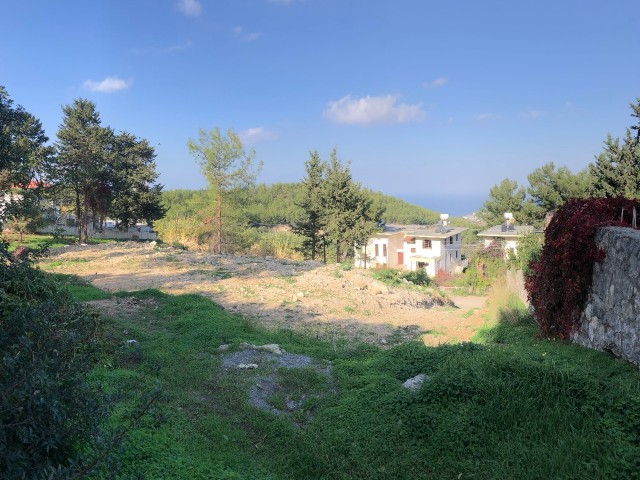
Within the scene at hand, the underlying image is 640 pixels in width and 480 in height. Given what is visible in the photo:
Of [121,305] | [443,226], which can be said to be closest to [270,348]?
[121,305]

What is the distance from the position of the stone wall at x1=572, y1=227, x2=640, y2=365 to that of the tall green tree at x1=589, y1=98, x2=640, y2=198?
16.9 m

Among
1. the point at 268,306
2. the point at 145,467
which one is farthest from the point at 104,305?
the point at 145,467

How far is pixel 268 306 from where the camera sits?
13.0 metres

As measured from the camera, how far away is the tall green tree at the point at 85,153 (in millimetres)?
28953

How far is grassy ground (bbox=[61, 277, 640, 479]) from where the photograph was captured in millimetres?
3787

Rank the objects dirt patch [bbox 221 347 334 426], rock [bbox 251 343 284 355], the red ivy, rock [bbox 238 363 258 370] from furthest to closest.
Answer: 1. rock [bbox 251 343 284 355]
2. rock [bbox 238 363 258 370]
3. the red ivy
4. dirt patch [bbox 221 347 334 426]

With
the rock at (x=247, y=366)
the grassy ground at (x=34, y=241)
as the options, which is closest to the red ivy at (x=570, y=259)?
the rock at (x=247, y=366)

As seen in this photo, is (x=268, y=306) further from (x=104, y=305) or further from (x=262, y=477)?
(x=262, y=477)

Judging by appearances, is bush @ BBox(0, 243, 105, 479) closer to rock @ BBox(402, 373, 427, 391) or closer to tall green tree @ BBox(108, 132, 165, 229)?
rock @ BBox(402, 373, 427, 391)

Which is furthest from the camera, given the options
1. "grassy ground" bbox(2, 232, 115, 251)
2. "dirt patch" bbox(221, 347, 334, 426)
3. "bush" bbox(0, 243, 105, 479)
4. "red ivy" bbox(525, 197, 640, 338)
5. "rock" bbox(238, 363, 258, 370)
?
"rock" bbox(238, 363, 258, 370)

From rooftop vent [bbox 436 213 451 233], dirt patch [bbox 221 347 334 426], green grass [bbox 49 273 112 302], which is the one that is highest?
rooftop vent [bbox 436 213 451 233]

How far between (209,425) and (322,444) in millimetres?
1235

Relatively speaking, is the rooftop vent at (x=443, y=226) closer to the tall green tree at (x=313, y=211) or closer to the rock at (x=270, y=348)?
the tall green tree at (x=313, y=211)

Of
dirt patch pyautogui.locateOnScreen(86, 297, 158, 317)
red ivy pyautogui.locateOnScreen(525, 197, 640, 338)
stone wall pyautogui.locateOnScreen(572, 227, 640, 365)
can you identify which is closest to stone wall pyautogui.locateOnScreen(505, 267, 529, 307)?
red ivy pyautogui.locateOnScreen(525, 197, 640, 338)
